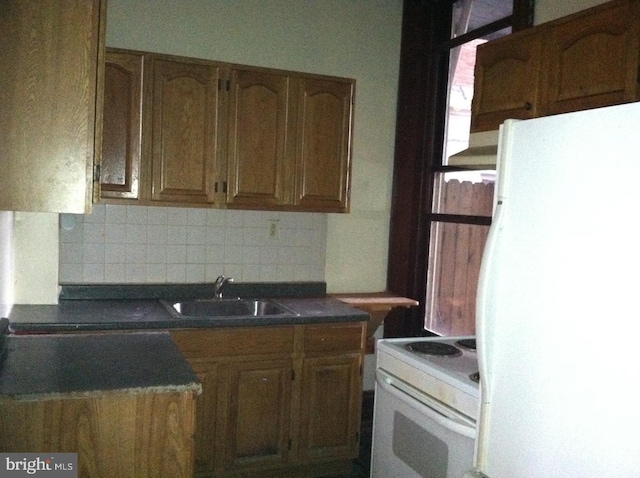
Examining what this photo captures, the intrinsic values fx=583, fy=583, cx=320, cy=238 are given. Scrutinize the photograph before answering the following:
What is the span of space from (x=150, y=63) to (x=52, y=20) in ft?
3.64

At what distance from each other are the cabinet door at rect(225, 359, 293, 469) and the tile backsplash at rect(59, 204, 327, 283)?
2.48ft

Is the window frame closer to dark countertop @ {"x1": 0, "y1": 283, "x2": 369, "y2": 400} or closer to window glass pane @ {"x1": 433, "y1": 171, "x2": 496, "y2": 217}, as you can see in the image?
window glass pane @ {"x1": 433, "y1": 171, "x2": 496, "y2": 217}

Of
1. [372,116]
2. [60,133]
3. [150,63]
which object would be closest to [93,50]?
[60,133]

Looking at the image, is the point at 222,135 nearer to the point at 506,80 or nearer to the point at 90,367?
the point at 506,80

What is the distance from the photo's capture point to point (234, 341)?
2.75 m

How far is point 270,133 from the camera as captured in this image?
10.0ft

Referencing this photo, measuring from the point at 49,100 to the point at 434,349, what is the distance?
1625 millimetres

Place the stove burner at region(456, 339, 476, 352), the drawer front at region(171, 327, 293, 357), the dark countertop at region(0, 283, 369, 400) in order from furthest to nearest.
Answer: the drawer front at region(171, 327, 293, 357), the stove burner at region(456, 339, 476, 352), the dark countertop at region(0, 283, 369, 400)

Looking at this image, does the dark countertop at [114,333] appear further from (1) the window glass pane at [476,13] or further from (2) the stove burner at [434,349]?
(1) the window glass pane at [476,13]

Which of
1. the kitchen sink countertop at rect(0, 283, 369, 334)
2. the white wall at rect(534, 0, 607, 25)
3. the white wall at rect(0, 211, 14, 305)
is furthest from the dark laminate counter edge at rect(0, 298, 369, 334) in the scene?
the white wall at rect(534, 0, 607, 25)

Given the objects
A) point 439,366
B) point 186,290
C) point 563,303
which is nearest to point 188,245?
point 186,290

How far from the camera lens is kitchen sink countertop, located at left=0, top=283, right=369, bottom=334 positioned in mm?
2469

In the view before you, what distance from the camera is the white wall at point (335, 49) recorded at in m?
3.20

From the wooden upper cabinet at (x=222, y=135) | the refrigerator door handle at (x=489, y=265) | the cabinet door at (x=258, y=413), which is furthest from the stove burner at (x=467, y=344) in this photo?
the wooden upper cabinet at (x=222, y=135)
